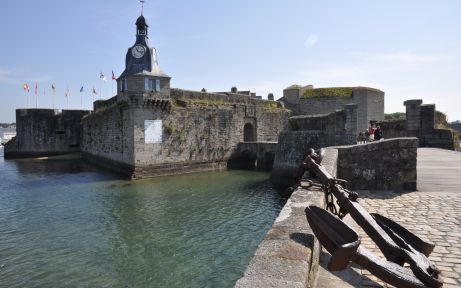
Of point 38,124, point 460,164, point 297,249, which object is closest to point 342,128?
point 460,164

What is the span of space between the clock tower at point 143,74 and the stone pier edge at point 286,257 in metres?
18.5

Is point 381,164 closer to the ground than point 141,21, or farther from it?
closer to the ground

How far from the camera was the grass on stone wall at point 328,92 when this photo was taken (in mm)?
32000

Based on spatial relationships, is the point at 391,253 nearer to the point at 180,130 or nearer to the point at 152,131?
the point at 152,131

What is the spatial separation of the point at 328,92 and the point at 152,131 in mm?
18948

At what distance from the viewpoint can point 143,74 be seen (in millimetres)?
20797

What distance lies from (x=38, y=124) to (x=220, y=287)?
108ft

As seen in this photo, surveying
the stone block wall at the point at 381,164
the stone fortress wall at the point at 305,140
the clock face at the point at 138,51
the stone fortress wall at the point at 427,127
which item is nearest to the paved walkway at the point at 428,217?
the stone block wall at the point at 381,164

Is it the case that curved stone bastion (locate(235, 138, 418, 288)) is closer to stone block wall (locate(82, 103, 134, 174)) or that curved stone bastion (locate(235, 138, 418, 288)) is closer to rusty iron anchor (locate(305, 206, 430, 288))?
rusty iron anchor (locate(305, 206, 430, 288))

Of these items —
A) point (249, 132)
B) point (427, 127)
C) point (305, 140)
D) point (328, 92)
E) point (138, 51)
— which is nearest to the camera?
point (427, 127)

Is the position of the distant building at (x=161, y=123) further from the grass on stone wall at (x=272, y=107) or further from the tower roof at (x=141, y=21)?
the grass on stone wall at (x=272, y=107)

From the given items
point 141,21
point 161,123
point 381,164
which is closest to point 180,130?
point 161,123

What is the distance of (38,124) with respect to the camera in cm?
3338

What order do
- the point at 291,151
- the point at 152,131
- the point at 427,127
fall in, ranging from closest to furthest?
the point at 427,127, the point at 291,151, the point at 152,131
